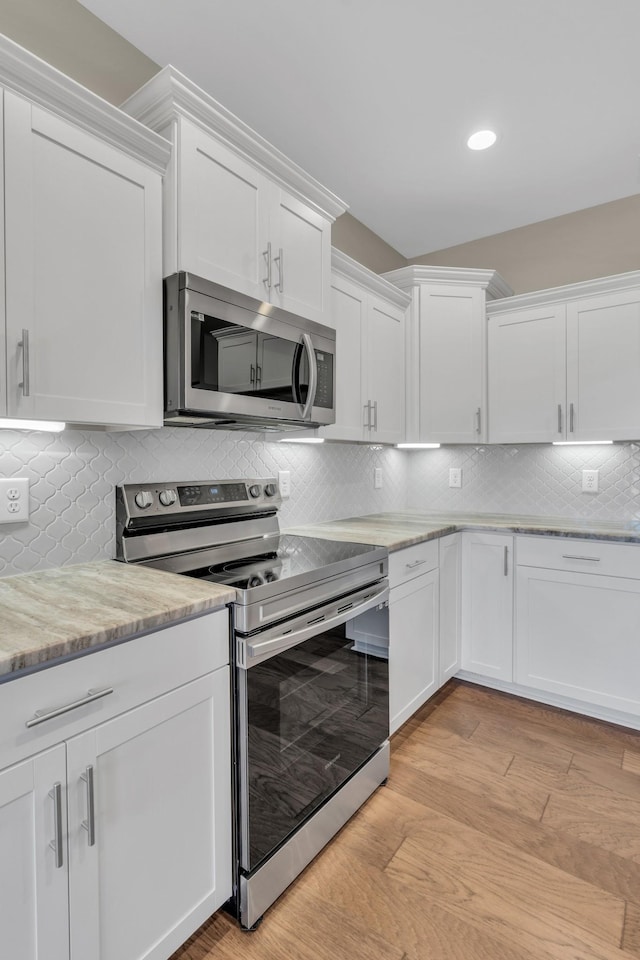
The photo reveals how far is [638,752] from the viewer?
7.18 ft

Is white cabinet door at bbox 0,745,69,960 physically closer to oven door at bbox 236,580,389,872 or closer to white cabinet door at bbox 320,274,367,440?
oven door at bbox 236,580,389,872

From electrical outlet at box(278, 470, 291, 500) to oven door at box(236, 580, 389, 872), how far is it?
722 millimetres

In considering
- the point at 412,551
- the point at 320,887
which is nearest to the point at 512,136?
the point at 412,551

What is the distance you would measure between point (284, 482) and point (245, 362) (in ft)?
2.68

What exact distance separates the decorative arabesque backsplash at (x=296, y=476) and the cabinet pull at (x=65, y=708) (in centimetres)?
63

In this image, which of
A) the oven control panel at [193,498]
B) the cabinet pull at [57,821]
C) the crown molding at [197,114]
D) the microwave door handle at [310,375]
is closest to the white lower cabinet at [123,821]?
the cabinet pull at [57,821]

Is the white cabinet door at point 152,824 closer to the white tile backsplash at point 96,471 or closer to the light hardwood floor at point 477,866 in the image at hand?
the light hardwood floor at point 477,866

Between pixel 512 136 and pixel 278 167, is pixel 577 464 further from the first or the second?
pixel 278 167

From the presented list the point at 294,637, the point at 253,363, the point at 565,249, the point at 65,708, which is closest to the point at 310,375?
the point at 253,363

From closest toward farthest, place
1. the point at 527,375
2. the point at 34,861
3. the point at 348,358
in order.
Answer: the point at 34,861 → the point at 348,358 → the point at 527,375

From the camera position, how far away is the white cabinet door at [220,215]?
1556 mm

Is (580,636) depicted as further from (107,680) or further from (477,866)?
(107,680)

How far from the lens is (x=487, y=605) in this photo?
2.69 metres

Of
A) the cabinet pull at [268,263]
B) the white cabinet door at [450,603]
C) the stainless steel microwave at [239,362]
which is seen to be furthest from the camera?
the white cabinet door at [450,603]
